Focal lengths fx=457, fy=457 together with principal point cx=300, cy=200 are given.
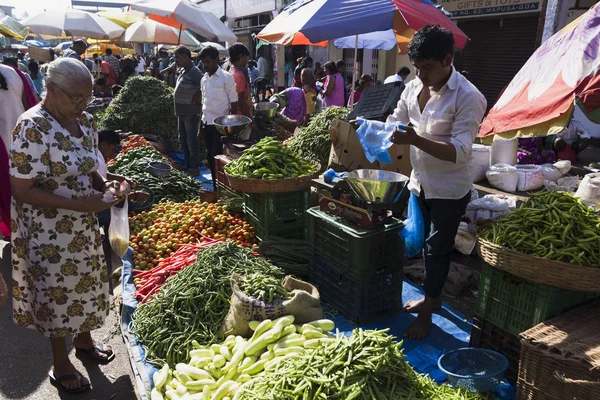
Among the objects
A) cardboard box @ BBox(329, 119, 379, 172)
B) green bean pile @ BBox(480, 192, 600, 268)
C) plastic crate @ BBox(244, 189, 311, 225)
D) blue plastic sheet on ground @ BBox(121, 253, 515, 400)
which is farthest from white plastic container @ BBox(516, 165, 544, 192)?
green bean pile @ BBox(480, 192, 600, 268)

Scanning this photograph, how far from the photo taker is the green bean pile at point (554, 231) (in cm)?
260

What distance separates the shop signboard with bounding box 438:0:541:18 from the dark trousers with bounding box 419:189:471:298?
9.27m

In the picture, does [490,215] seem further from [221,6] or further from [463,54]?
[221,6]

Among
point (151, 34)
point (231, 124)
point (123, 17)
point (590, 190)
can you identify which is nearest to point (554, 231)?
point (590, 190)

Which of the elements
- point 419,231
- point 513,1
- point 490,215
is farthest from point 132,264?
point 513,1

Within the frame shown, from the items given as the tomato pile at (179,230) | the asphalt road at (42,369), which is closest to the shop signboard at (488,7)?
the tomato pile at (179,230)

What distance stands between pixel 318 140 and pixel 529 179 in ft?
12.0

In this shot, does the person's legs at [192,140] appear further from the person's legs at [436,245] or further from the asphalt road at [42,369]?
the person's legs at [436,245]

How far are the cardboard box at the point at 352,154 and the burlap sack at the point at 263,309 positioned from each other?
235cm

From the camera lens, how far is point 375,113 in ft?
14.7

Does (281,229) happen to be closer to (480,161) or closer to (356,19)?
(356,19)

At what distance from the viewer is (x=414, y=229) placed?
355cm

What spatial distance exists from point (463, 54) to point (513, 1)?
6.99ft

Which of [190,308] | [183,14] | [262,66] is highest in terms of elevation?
[183,14]
